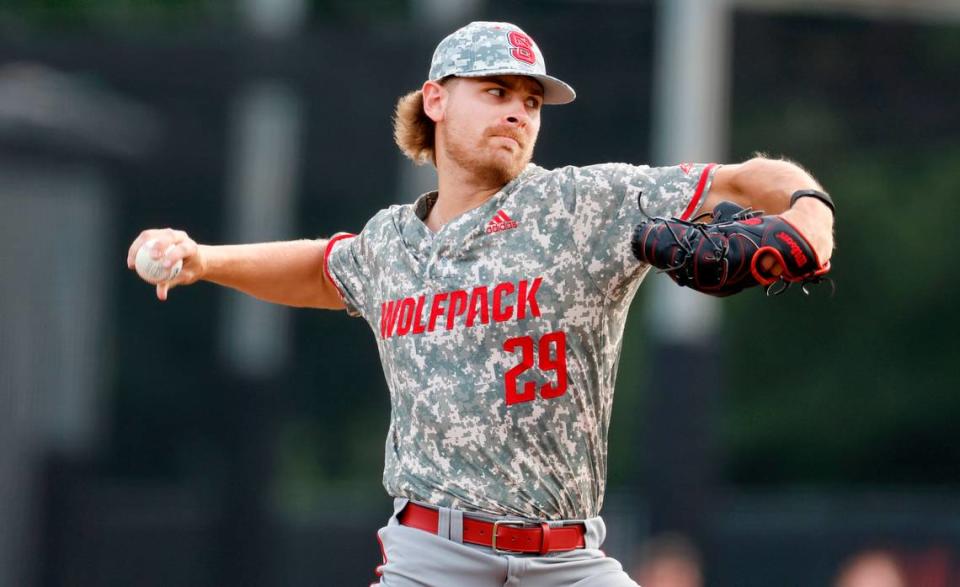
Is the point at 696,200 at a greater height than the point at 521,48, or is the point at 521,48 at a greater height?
the point at 521,48

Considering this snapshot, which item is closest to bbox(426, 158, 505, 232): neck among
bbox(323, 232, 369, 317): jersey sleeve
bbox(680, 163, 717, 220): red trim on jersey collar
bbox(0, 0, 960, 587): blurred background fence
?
bbox(323, 232, 369, 317): jersey sleeve

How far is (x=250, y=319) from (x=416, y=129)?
5.92 m

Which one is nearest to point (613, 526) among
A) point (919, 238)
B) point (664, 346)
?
point (664, 346)

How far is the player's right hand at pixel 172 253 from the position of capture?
3.86 metres

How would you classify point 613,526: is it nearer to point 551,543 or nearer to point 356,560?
point 356,560

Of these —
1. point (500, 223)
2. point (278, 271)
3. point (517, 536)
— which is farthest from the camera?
point (278, 271)

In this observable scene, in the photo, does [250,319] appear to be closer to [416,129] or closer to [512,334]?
[416,129]

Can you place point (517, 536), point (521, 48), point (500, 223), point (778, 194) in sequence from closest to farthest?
point (778, 194) < point (517, 536) < point (500, 223) < point (521, 48)

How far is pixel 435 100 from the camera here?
13.5 feet

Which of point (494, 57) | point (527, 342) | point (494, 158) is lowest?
point (527, 342)

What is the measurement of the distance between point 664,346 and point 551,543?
676 cm

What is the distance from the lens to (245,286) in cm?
432

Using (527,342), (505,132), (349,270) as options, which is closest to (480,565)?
(527,342)

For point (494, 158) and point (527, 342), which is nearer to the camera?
point (527, 342)
